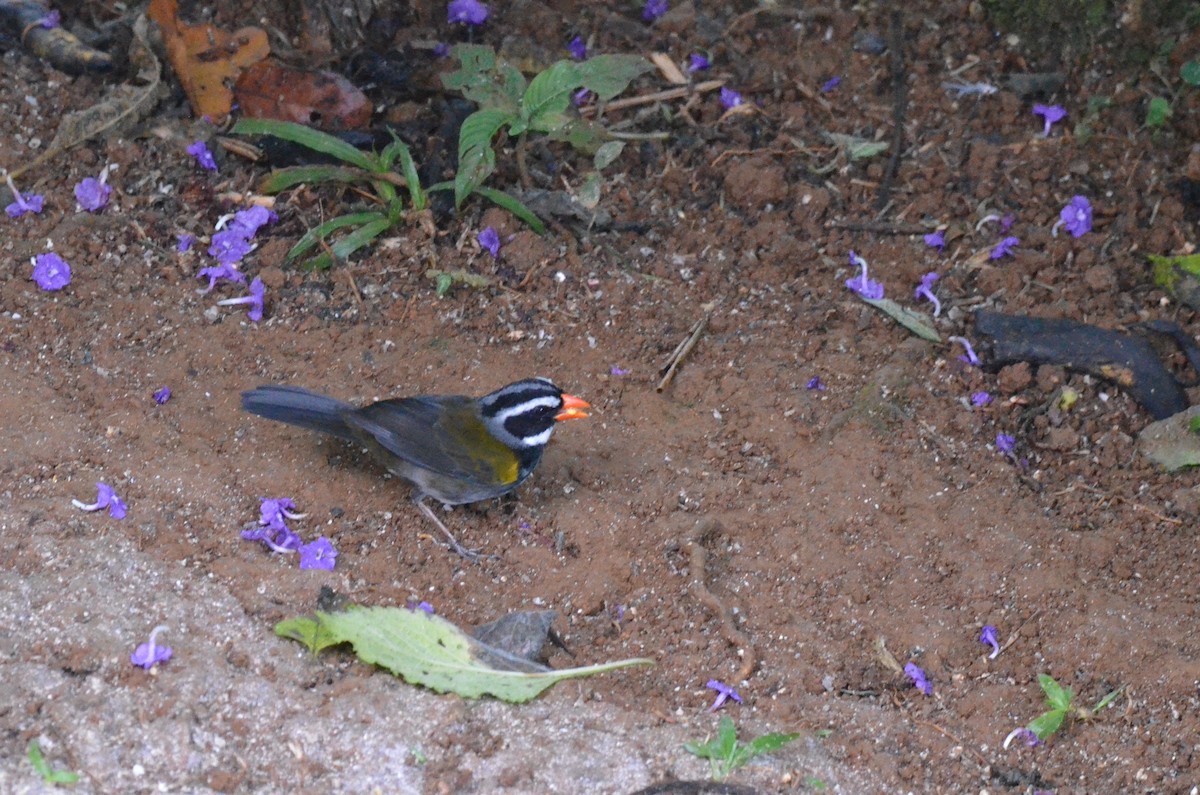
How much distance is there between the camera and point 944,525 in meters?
5.66

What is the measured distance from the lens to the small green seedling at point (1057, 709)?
4.74 m

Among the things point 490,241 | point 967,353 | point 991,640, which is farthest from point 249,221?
point 991,640

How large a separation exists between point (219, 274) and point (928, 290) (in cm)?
344

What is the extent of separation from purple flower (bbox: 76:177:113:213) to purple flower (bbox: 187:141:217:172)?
0.50 m

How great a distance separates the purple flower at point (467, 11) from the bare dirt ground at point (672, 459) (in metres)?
0.15

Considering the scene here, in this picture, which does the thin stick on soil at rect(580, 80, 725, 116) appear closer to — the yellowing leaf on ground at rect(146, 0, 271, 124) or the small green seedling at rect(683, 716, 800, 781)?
the yellowing leaf on ground at rect(146, 0, 271, 124)

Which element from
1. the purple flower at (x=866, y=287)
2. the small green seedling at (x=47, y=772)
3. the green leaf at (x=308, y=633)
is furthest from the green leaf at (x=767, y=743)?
the purple flower at (x=866, y=287)

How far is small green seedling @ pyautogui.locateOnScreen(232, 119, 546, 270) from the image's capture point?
649 centimetres

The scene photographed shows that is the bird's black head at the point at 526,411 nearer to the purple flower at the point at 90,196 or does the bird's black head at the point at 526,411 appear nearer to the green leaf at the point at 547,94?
the green leaf at the point at 547,94

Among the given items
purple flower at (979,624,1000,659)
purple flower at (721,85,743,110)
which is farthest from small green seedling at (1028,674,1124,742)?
purple flower at (721,85,743,110)

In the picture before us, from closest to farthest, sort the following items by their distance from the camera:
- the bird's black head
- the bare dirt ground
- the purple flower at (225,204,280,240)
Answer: the bare dirt ground
the bird's black head
the purple flower at (225,204,280,240)

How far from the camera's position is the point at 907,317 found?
6.57 m

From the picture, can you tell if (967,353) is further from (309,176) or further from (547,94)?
(309,176)

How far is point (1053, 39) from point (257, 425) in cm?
496
